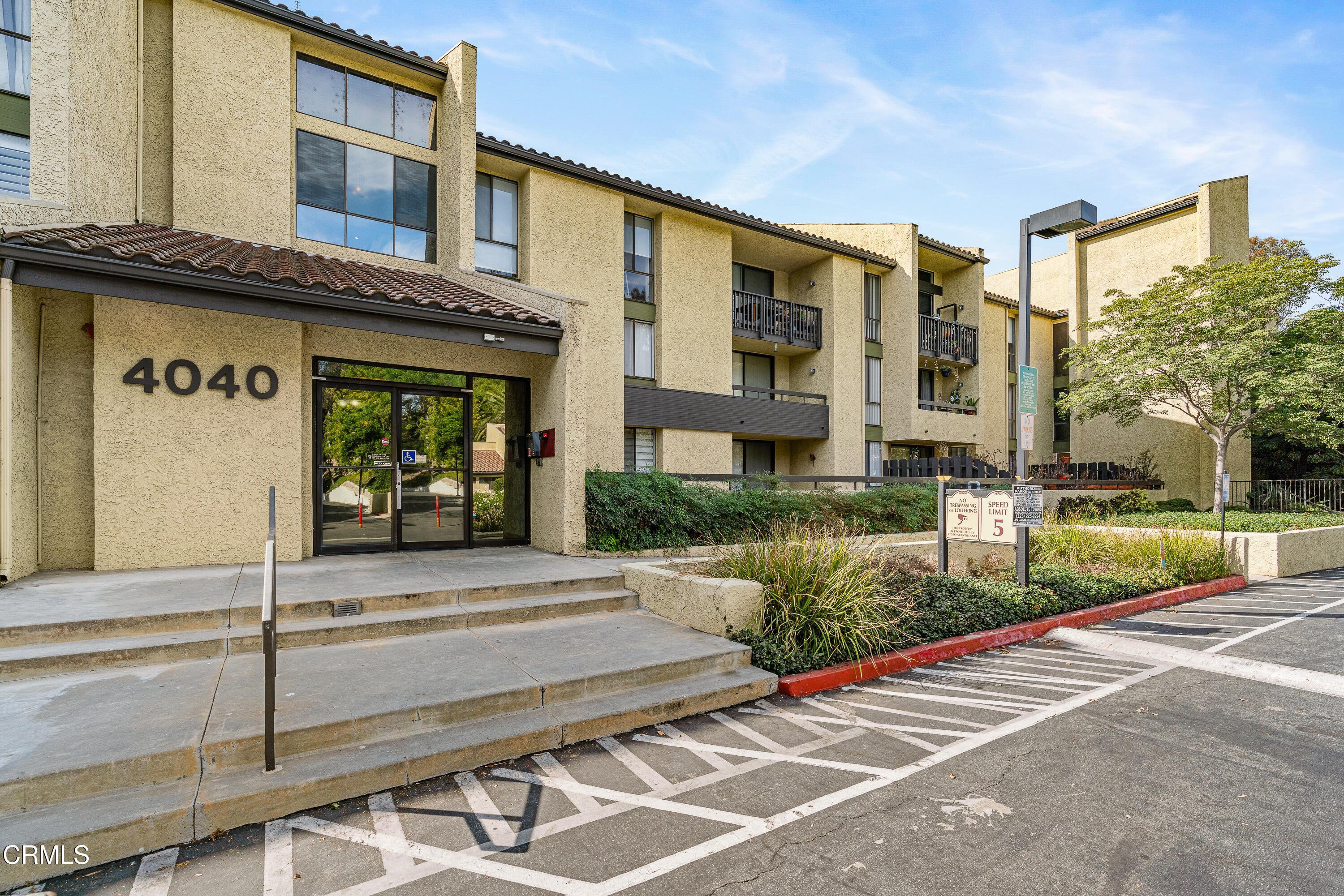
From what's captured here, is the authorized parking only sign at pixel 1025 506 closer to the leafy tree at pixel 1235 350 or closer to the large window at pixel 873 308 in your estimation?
the leafy tree at pixel 1235 350

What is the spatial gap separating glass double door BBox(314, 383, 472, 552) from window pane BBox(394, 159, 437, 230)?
3.83 metres

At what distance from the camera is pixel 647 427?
14828mm

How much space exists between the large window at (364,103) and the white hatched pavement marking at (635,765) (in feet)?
37.9

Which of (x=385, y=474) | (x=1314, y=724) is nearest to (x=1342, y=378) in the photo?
(x=1314, y=724)

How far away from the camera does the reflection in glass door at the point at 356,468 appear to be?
912cm

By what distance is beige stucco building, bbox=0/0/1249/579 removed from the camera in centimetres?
722

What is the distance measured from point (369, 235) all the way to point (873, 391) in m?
15.1

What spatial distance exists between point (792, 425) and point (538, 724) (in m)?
14.1

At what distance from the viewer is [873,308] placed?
1989cm

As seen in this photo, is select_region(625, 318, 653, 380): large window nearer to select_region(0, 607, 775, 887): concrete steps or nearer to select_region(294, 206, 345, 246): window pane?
select_region(294, 206, 345, 246): window pane

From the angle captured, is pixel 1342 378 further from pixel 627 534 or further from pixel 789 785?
pixel 789 785

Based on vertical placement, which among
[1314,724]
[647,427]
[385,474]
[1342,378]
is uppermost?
[1342,378]

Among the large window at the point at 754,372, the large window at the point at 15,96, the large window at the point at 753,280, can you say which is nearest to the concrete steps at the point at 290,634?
the large window at the point at 15,96

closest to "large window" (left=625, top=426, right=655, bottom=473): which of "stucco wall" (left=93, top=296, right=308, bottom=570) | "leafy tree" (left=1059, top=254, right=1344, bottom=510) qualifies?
"stucco wall" (left=93, top=296, right=308, bottom=570)
